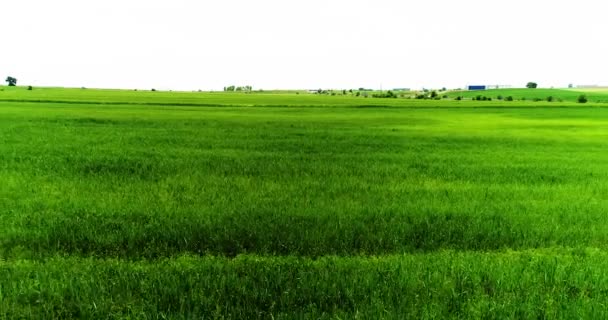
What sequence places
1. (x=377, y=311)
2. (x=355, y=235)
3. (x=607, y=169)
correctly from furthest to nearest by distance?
(x=607, y=169) < (x=355, y=235) < (x=377, y=311)

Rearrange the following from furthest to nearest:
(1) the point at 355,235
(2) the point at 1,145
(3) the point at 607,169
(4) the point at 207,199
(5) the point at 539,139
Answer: (5) the point at 539,139
(2) the point at 1,145
(3) the point at 607,169
(4) the point at 207,199
(1) the point at 355,235

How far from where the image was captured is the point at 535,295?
5781mm

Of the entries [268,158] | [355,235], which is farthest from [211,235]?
[268,158]

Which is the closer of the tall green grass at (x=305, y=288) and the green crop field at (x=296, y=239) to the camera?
the tall green grass at (x=305, y=288)

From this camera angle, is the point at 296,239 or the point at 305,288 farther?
the point at 296,239

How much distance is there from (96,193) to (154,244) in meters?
4.48

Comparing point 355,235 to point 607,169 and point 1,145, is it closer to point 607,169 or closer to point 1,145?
point 607,169

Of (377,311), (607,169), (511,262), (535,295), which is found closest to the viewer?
(377,311)

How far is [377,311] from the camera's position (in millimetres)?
5262

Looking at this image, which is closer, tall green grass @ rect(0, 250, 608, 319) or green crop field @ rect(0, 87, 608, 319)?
tall green grass @ rect(0, 250, 608, 319)

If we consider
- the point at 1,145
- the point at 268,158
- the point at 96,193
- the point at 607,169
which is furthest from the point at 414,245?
the point at 1,145

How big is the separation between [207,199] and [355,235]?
13.3ft

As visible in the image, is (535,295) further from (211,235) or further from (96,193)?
(96,193)

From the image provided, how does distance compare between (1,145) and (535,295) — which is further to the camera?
(1,145)
